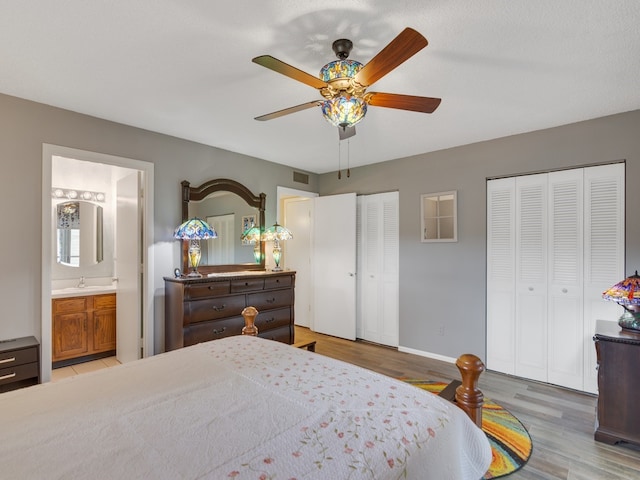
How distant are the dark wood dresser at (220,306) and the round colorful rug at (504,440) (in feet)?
7.26

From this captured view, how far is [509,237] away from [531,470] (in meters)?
2.20

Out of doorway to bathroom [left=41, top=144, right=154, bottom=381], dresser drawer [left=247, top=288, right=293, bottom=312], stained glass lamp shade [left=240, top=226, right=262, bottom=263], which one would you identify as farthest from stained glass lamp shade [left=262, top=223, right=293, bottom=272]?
doorway to bathroom [left=41, top=144, right=154, bottom=381]

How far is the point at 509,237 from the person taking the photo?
354 centimetres

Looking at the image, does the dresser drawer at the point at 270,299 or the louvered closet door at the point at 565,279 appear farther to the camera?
the dresser drawer at the point at 270,299

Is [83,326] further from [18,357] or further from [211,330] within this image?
[211,330]

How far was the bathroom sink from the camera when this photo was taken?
3609mm

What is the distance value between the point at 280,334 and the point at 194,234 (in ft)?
5.05

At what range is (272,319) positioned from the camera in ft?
12.5

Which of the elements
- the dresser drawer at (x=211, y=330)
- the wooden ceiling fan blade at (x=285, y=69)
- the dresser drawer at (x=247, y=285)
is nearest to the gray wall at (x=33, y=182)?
the dresser drawer at (x=211, y=330)

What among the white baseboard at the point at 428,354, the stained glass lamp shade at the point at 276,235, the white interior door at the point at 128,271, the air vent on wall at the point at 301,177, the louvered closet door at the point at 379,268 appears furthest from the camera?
the air vent on wall at the point at 301,177

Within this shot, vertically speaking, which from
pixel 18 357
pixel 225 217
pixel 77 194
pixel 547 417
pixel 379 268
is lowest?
pixel 547 417

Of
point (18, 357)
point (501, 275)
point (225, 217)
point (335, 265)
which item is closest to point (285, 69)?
point (225, 217)

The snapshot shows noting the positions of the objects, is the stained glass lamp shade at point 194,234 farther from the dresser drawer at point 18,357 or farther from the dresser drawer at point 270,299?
the dresser drawer at point 18,357

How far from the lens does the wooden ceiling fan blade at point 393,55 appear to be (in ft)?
4.50
